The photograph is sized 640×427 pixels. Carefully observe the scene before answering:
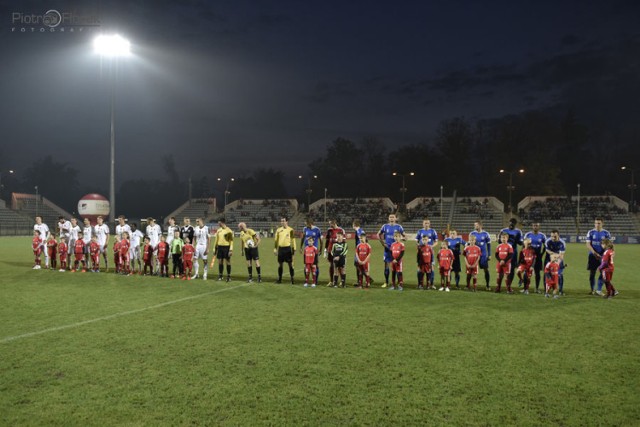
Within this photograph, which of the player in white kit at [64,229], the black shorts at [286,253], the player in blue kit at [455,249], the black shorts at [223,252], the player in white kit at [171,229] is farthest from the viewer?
the player in white kit at [64,229]

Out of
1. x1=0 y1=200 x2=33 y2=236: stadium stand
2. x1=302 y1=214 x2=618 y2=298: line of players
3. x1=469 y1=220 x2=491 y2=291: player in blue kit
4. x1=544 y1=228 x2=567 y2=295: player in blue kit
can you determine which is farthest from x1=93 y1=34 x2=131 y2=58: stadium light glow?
x1=0 y1=200 x2=33 y2=236: stadium stand

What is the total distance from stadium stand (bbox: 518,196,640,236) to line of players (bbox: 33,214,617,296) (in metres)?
41.3

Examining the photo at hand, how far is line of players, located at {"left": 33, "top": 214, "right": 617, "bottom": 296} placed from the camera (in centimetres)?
1227

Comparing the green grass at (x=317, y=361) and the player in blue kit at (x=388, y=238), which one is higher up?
the player in blue kit at (x=388, y=238)

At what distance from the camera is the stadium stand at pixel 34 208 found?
6294 centimetres

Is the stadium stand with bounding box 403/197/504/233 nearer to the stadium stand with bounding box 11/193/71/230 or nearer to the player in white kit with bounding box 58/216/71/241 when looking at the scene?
the player in white kit with bounding box 58/216/71/241

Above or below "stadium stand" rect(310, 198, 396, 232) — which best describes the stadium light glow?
above

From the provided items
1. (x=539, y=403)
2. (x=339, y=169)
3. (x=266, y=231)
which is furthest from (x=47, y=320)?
(x=339, y=169)

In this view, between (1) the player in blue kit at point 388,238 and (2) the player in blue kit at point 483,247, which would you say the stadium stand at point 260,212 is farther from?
(2) the player in blue kit at point 483,247

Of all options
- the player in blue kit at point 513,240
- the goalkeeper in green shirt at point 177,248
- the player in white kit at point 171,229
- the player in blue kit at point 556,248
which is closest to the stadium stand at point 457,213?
the player in blue kit at point 513,240

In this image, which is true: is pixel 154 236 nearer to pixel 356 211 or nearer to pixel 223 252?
pixel 223 252

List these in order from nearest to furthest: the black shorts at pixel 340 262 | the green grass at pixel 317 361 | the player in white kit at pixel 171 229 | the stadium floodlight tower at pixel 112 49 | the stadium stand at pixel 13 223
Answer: the green grass at pixel 317 361, the black shorts at pixel 340 262, the player in white kit at pixel 171 229, the stadium floodlight tower at pixel 112 49, the stadium stand at pixel 13 223

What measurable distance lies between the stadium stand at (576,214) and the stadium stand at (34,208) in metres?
62.3

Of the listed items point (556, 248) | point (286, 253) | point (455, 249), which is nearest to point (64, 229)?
point (286, 253)
